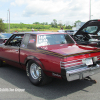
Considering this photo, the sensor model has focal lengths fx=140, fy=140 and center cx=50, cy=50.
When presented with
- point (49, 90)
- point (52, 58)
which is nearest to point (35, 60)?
point (52, 58)

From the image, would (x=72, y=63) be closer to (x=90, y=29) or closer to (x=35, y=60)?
(x=35, y=60)

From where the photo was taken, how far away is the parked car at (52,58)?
3.31 m

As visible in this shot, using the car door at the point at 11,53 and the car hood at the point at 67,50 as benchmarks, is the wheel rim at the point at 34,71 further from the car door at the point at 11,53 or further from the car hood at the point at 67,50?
the car door at the point at 11,53

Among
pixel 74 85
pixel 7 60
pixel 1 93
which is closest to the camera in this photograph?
pixel 1 93

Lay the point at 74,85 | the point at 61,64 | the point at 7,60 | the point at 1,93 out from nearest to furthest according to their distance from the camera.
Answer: the point at 61,64 < the point at 1,93 < the point at 74,85 < the point at 7,60

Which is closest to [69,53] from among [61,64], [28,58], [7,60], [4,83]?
[61,64]

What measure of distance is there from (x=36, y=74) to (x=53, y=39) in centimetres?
129

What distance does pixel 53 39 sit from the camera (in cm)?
463

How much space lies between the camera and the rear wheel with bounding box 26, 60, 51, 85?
3.80m

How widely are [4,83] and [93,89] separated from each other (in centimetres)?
264

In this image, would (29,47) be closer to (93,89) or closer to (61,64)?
(61,64)

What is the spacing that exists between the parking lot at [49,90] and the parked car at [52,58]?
28 centimetres

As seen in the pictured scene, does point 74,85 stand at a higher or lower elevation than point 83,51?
lower

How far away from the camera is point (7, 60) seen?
5.45 meters
